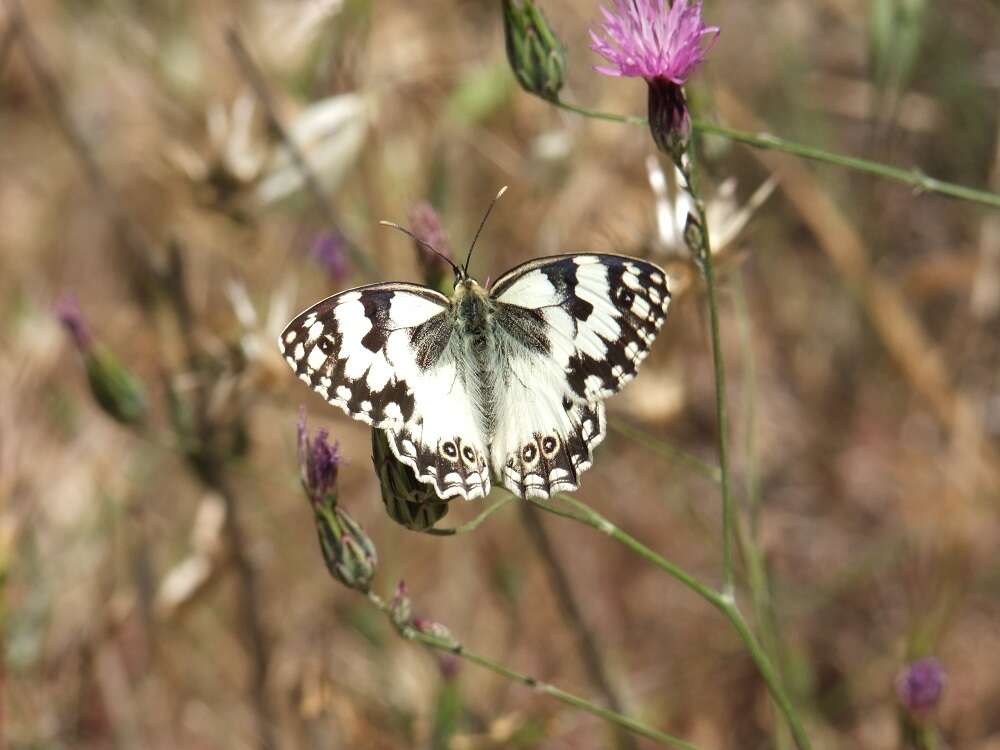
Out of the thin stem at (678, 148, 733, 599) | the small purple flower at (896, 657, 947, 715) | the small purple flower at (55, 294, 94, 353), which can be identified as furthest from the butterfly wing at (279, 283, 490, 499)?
the small purple flower at (896, 657, 947, 715)

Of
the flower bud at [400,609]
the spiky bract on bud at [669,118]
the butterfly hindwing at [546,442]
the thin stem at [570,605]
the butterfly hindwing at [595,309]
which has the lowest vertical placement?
the thin stem at [570,605]

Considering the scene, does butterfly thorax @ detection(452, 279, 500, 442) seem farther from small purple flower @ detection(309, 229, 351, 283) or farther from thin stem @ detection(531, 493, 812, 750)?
small purple flower @ detection(309, 229, 351, 283)

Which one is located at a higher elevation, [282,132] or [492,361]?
[282,132]

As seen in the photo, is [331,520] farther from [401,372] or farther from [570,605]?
[570,605]

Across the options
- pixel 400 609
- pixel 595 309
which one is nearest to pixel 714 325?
pixel 595 309

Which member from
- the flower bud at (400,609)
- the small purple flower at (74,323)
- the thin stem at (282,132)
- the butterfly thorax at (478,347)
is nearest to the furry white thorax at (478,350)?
the butterfly thorax at (478,347)

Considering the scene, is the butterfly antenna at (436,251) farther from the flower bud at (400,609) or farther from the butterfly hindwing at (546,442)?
the flower bud at (400,609)

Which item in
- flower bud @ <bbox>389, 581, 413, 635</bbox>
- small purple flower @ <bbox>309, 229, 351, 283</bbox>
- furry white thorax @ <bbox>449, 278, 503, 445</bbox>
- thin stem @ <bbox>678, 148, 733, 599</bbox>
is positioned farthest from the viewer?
small purple flower @ <bbox>309, 229, 351, 283</bbox>
